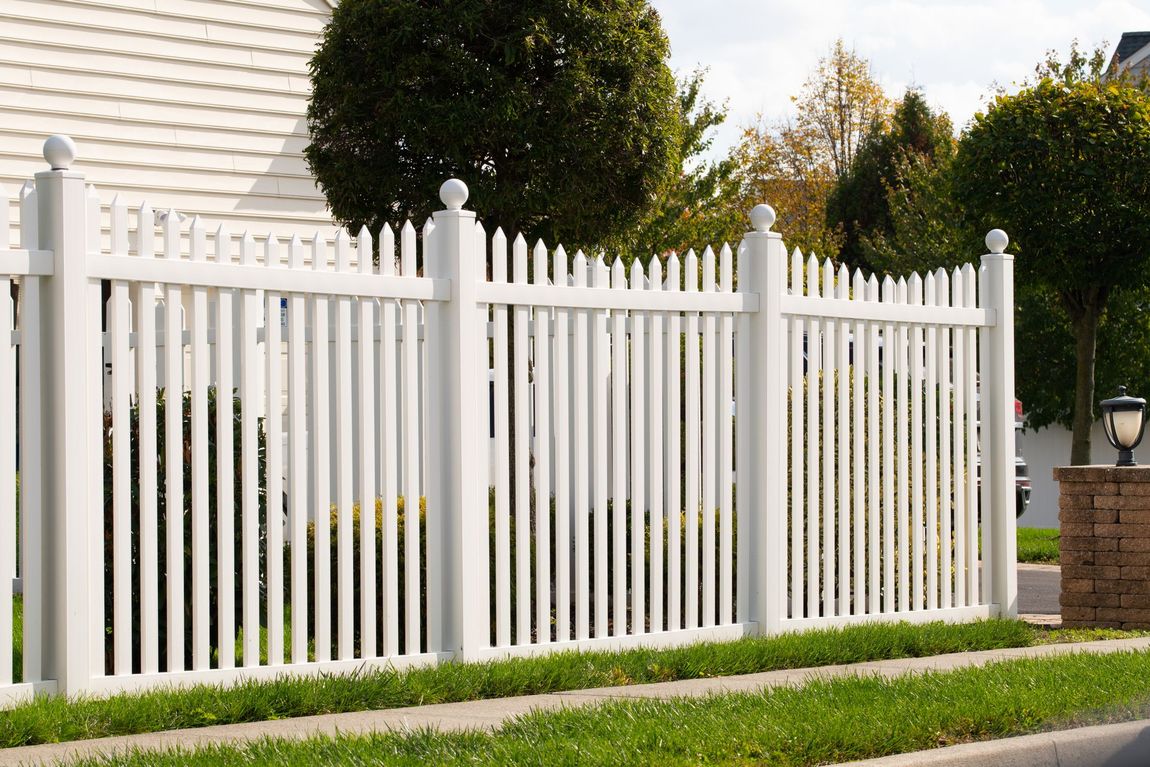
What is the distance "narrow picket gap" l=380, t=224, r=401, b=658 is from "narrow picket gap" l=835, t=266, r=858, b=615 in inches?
101

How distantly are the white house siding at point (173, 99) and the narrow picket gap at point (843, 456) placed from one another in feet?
16.9

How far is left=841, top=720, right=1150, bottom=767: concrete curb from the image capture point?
188 inches

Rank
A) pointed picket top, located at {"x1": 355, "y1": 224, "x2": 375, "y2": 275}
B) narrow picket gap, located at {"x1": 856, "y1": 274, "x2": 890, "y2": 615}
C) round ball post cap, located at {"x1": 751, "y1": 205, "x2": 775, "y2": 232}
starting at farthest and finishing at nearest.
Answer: narrow picket gap, located at {"x1": 856, "y1": 274, "x2": 890, "y2": 615} → round ball post cap, located at {"x1": 751, "y1": 205, "x2": 775, "y2": 232} → pointed picket top, located at {"x1": 355, "y1": 224, "x2": 375, "y2": 275}

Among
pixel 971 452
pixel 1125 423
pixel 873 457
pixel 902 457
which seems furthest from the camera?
pixel 1125 423

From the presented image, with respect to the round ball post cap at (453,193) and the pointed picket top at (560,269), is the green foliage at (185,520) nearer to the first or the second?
the round ball post cap at (453,193)

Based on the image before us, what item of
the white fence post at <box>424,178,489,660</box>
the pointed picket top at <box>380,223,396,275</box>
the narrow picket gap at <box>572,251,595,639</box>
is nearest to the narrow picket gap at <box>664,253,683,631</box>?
the narrow picket gap at <box>572,251,595,639</box>

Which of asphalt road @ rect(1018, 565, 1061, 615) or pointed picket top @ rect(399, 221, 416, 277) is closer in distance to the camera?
pointed picket top @ rect(399, 221, 416, 277)

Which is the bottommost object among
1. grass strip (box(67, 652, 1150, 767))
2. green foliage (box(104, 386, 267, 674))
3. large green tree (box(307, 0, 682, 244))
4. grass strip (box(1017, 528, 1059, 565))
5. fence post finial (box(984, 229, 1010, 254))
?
grass strip (box(1017, 528, 1059, 565))

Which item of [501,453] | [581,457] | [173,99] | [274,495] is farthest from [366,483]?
[173,99]

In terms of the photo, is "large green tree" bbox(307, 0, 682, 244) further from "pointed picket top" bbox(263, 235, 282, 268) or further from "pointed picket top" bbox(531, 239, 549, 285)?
"pointed picket top" bbox(263, 235, 282, 268)

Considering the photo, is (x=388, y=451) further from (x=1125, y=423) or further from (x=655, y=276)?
(x=1125, y=423)

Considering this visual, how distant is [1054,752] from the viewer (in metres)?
5.03

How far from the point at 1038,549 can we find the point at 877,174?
20.6 metres

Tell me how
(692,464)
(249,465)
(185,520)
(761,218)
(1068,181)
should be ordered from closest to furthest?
(249,465) < (185,520) < (692,464) < (761,218) < (1068,181)
